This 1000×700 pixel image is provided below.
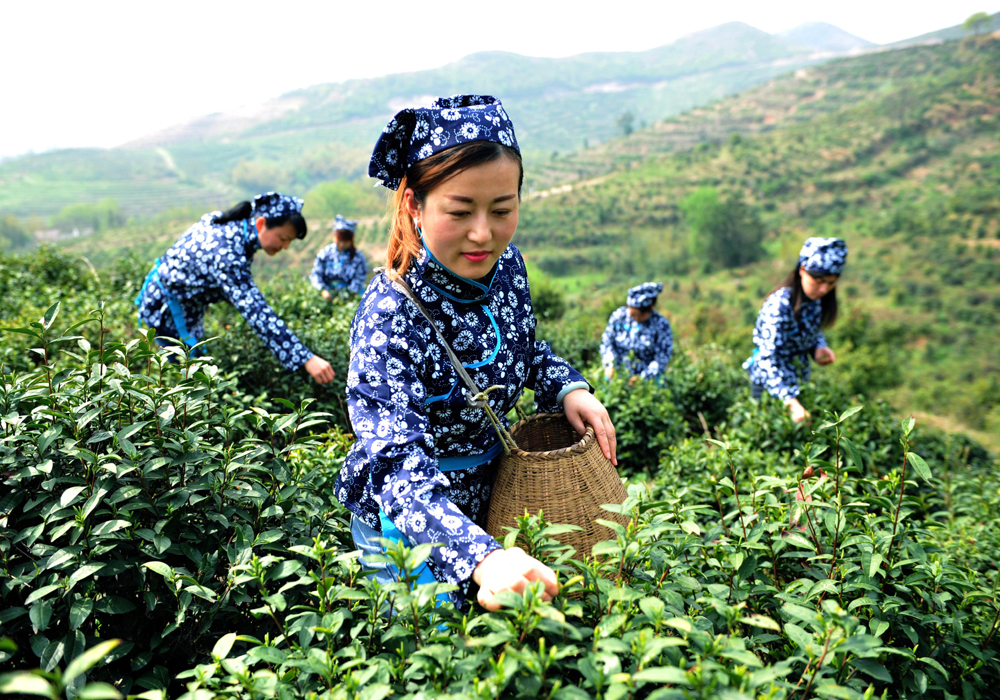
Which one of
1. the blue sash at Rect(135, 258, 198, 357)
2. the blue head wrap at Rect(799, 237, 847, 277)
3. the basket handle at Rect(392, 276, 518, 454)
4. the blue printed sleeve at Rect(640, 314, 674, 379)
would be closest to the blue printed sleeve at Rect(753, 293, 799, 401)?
the blue head wrap at Rect(799, 237, 847, 277)

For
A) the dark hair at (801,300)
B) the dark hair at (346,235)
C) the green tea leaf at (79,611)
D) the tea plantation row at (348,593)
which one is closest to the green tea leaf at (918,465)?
the tea plantation row at (348,593)

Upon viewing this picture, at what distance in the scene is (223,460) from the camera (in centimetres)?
151

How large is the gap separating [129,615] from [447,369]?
87 centimetres

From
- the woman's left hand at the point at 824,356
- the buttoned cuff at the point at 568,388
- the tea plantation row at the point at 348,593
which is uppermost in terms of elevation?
the buttoned cuff at the point at 568,388

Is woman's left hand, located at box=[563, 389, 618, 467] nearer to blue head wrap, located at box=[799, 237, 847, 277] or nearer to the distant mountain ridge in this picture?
blue head wrap, located at box=[799, 237, 847, 277]

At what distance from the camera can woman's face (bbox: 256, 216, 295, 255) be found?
A: 3791mm

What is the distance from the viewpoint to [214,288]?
3529mm

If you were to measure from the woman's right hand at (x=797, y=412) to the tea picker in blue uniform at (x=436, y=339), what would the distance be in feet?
8.24

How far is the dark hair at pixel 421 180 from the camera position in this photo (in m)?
1.36

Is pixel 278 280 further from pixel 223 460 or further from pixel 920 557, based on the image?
pixel 920 557

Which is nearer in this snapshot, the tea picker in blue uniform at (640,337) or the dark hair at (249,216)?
the dark hair at (249,216)

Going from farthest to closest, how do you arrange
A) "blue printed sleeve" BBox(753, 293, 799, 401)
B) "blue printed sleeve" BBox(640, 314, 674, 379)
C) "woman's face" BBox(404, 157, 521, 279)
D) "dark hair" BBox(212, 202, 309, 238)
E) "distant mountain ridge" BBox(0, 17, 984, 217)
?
"distant mountain ridge" BBox(0, 17, 984, 217) < "blue printed sleeve" BBox(640, 314, 674, 379) < "blue printed sleeve" BBox(753, 293, 799, 401) < "dark hair" BBox(212, 202, 309, 238) < "woman's face" BBox(404, 157, 521, 279)

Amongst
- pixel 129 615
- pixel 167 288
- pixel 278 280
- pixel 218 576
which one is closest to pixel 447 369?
pixel 218 576

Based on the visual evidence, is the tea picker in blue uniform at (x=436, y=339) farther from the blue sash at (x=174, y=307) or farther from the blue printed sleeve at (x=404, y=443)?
the blue sash at (x=174, y=307)
